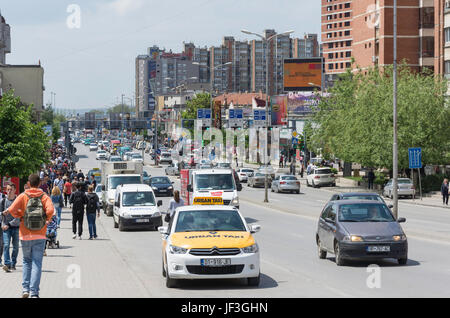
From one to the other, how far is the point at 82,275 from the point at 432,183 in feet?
162

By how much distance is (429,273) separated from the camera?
674 inches

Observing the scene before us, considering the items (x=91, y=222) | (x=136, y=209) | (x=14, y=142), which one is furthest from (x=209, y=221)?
(x=14, y=142)

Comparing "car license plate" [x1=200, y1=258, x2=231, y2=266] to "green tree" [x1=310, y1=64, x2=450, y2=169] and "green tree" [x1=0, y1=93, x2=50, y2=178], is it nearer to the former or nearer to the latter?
"green tree" [x1=0, y1=93, x2=50, y2=178]

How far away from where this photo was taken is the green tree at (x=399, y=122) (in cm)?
6047

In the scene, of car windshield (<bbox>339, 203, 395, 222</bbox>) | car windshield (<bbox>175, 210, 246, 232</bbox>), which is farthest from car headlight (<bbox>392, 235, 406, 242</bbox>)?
car windshield (<bbox>175, 210, 246, 232</bbox>)

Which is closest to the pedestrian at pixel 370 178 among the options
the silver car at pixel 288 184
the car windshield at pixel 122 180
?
the silver car at pixel 288 184

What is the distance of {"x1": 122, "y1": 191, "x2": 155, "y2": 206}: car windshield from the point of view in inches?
1283

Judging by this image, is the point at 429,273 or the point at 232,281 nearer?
the point at 232,281

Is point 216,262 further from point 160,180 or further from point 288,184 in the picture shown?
point 288,184
